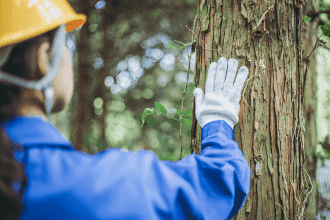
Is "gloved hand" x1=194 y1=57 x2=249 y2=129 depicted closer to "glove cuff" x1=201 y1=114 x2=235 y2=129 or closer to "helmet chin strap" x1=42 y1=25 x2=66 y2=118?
"glove cuff" x1=201 y1=114 x2=235 y2=129

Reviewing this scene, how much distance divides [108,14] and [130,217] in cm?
715

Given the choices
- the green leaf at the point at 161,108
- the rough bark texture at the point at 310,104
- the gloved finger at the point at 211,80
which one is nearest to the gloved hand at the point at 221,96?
the gloved finger at the point at 211,80

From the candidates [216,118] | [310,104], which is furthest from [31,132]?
[310,104]

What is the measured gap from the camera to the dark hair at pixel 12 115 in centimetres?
69

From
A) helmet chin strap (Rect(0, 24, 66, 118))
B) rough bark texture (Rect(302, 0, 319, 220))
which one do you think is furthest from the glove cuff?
rough bark texture (Rect(302, 0, 319, 220))

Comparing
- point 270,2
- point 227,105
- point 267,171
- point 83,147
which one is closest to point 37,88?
point 227,105

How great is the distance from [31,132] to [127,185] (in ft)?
1.21

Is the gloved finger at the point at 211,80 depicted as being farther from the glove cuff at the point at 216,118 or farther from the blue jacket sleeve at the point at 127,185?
the blue jacket sleeve at the point at 127,185

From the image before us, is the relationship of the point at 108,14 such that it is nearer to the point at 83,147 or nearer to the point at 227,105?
the point at 83,147

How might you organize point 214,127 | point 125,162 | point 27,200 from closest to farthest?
point 27,200 → point 125,162 → point 214,127

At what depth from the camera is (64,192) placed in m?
0.70

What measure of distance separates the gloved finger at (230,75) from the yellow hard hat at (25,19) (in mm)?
851

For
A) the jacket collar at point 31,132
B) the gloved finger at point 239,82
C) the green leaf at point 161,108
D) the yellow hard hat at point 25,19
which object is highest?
the yellow hard hat at point 25,19

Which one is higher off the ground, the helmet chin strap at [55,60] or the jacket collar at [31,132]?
the helmet chin strap at [55,60]
